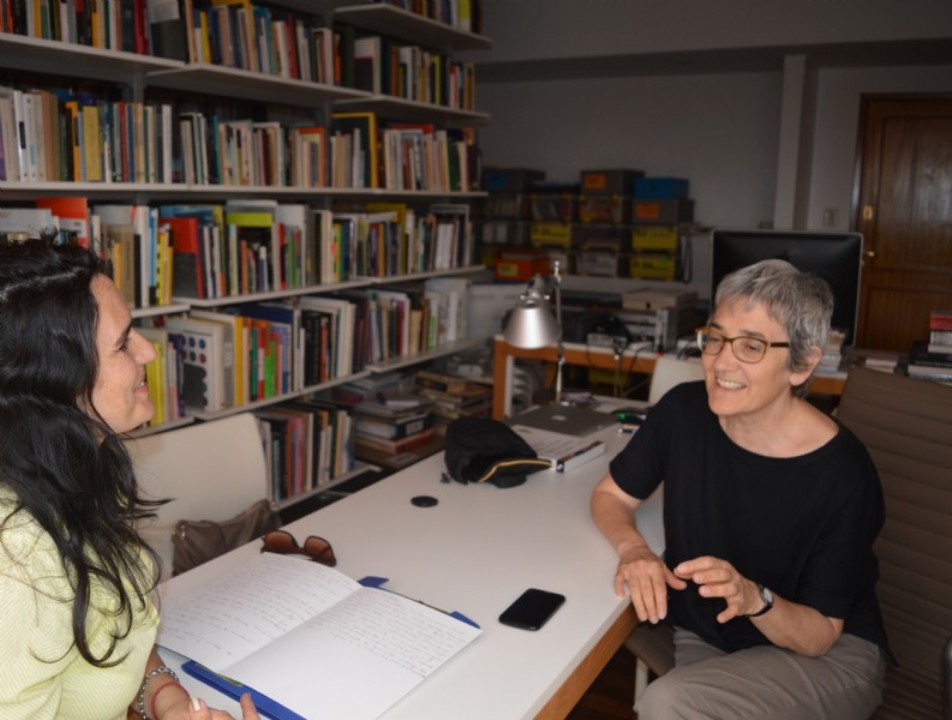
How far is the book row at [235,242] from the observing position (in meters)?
2.55

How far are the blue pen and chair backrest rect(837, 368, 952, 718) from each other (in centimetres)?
116

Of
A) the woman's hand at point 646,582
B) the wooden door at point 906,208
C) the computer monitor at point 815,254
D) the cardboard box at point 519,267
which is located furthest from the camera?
the cardboard box at point 519,267

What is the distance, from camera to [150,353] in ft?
3.85

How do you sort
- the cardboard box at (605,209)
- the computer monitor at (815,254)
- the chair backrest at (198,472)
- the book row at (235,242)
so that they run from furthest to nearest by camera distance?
the cardboard box at (605,209), the computer monitor at (815,254), the book row at (235,242), the chair backrest at (198,472)

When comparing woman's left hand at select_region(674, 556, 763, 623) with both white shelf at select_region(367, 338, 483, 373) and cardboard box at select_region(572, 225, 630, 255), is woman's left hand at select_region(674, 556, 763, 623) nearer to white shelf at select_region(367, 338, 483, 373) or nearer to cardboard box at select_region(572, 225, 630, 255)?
white shelf at select_region(367, 338, 483, 373)

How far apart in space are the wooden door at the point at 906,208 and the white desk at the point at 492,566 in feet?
13.8

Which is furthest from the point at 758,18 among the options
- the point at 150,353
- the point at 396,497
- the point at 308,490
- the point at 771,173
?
the point at 150,353

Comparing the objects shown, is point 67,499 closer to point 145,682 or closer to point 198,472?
point 145,682

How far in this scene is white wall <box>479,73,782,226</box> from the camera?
5.86 meters

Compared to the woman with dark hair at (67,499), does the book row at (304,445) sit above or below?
below

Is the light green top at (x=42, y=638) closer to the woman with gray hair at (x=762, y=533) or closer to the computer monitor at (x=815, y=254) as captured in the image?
the woman with gray hair at (x=762, y=533)

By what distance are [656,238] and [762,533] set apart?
4537 mm

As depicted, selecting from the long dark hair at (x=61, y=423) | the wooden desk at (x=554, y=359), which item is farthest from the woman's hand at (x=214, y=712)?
the wooden desk at (x=554, y=359)

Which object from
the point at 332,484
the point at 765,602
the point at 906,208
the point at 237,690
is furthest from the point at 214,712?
the point at 906,208
